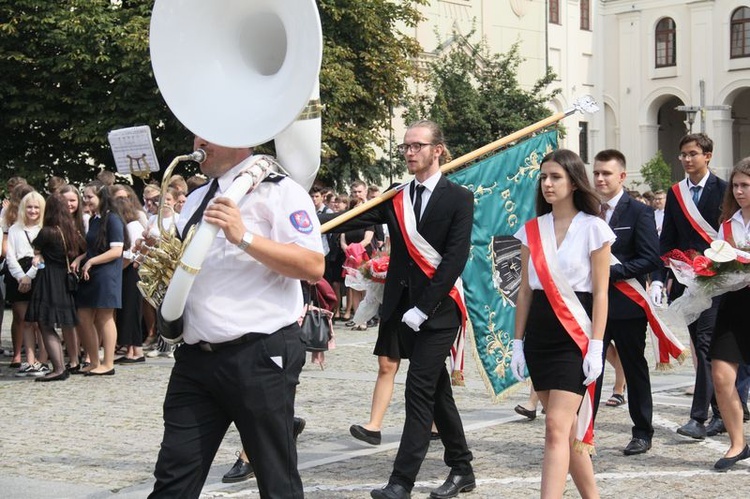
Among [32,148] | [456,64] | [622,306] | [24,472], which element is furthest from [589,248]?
[456,64]

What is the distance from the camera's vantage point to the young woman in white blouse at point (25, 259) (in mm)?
11852

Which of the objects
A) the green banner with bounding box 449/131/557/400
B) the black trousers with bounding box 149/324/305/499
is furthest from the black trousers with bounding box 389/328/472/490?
the black trousers with bounding box 149/324/305/499

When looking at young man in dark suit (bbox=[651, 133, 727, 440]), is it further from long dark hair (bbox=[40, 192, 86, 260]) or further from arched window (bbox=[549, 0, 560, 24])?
arched window (bbox=[549, 0, 560, 24])

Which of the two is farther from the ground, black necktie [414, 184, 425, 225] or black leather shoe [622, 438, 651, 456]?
black necktie [414, 184, 425, 225]

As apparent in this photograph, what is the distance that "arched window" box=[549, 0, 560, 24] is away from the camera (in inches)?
1887

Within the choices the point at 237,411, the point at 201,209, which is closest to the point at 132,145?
the point at 201,209

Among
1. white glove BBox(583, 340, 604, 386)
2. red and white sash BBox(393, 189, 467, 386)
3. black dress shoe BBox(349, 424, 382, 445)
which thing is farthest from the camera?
black dress shoe BBox(349, 424, 382, 445)

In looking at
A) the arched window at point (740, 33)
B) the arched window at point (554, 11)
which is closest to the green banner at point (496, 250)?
the arched window at point (554, 11)

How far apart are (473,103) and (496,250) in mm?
23859

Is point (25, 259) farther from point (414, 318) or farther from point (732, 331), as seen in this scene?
point (732, 331)

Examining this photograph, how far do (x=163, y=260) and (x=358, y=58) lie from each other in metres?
25.0

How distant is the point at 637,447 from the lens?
24.9 feet

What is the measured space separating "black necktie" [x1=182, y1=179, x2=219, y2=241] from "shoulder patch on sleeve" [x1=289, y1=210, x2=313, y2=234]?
0.34m

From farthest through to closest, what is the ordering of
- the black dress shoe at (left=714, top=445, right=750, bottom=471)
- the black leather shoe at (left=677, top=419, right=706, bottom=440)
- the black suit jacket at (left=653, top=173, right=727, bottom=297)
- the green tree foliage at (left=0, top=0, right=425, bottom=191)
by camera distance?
1. the green tree foliage at (left=0, top=0, right=425, bottom=191)
2. the black suit jacket at (left=653, top=173, right=727, bottom=297)
3. the black leather shoe at (left=677, top=419, right=706, bottom=440)
4. the black dress shoe at (left=714, top=445, right=750, bottom=471)
